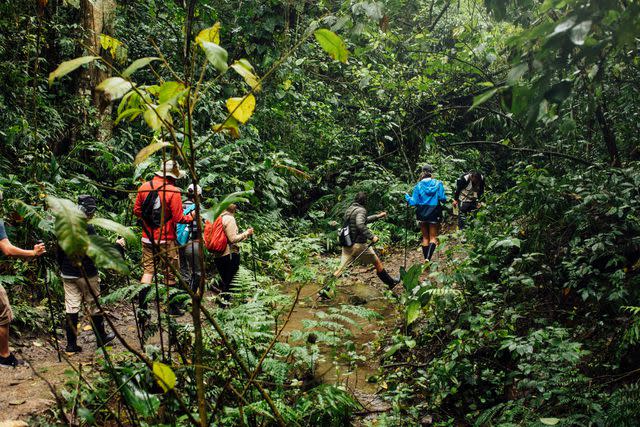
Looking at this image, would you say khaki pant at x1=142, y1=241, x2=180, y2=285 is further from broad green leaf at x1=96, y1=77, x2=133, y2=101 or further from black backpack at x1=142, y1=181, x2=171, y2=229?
broad green leaf at x1=96, y1=77, x2=133, y2=101

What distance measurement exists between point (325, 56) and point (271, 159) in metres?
6.03

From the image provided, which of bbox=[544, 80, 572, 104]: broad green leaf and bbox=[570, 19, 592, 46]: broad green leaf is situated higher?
bbox=[570, 19, 592, 46]: broad green leaf

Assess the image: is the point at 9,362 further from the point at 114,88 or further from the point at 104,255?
the point at 114,88

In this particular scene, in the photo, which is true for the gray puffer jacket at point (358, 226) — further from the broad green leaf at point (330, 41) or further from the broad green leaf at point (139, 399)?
the broad green leaf at point (330, 41)

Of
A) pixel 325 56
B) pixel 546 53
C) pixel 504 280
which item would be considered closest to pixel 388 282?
pixel 504 280

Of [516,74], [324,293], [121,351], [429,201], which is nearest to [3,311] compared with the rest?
[121,351]

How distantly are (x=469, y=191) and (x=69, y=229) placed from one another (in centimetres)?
1120

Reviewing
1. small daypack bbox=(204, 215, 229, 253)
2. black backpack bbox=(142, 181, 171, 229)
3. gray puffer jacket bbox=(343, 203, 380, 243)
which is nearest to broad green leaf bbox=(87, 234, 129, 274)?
black backpack bbox=(142, 181, 171, 229)

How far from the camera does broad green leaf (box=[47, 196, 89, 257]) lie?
165 centimetres

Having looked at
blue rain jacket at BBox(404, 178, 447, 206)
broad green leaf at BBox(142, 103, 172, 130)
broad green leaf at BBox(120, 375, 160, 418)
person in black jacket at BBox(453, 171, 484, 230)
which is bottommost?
broad green leaf at BBox(120, 375, 160, 418)

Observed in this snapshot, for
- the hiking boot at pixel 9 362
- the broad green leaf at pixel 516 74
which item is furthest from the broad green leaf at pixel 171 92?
the hiking boot at pixel 9 362

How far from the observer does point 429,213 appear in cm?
997

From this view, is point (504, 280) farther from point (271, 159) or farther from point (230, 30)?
point (230, 30)

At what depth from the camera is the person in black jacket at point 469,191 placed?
11734 millimetres
